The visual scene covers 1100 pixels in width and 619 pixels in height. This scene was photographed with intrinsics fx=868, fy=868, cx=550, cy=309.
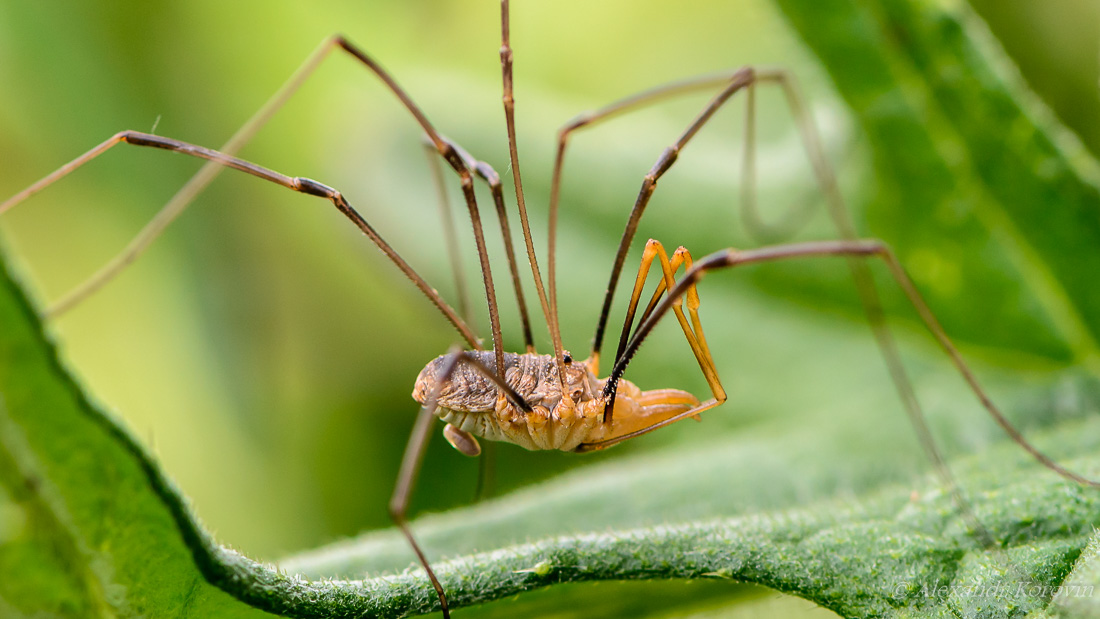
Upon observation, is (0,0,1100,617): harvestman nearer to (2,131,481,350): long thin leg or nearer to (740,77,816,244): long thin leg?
(2,131,481,350): long thin leg

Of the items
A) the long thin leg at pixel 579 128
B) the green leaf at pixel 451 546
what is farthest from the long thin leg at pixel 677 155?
the green leaf at pixel 451 546

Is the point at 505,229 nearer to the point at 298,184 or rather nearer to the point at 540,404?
the point at 540,404

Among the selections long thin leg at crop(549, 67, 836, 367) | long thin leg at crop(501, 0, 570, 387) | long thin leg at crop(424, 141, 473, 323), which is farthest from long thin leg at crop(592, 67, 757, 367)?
long thin leg at crop(424, 141, 473, 323)

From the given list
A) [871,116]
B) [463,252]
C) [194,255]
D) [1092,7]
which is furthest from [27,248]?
[1092,7]

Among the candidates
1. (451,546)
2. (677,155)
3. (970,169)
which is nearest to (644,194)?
(677,155)

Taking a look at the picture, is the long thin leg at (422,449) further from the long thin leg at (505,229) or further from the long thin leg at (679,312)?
the long thin leg at (679,312)

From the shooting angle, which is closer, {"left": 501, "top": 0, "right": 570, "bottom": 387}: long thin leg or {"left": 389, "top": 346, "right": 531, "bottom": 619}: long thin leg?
{"left": 389, "top": 346, "right": 531, "bottom": 619}: long thin leg
